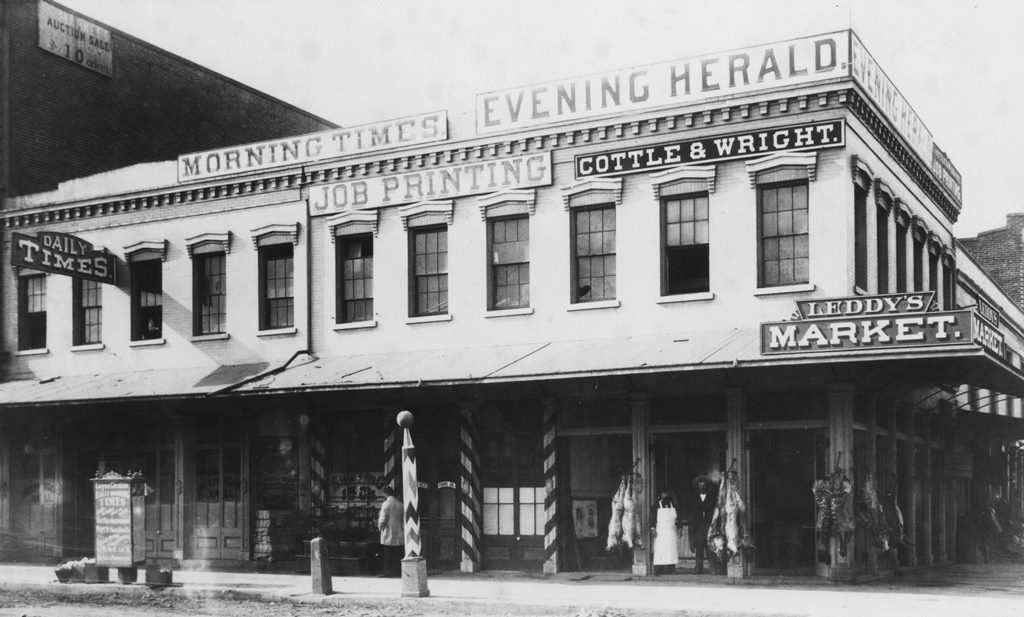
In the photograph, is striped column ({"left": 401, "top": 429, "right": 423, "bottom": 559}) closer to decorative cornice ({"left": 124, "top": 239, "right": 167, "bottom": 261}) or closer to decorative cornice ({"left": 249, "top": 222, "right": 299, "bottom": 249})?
decorative cornice ({"left": 249, "top": 222, "right": 299, "bottom": 249})

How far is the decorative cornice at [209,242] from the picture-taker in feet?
87.7

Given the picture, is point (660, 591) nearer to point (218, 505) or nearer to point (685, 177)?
point (685, 177)

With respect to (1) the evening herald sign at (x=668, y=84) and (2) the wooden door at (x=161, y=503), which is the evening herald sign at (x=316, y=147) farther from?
(2) the wooden door at (x=161, y=503)

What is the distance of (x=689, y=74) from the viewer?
2169 centimetres

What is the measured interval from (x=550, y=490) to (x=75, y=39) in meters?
18.9

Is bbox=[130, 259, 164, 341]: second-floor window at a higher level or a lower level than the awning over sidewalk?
higher

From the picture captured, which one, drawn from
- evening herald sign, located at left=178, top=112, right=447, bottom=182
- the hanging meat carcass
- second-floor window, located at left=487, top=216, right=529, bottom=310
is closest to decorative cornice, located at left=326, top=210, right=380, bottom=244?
evening herald sign, located at left=178, top=112, right=447, bottom=182

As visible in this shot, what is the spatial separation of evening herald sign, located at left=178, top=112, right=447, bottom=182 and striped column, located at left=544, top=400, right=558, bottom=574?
5898 millimetres

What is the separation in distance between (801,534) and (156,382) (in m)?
13.8

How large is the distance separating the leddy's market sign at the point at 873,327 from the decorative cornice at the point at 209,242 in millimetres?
12721

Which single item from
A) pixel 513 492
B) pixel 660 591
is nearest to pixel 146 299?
pixel 513 492

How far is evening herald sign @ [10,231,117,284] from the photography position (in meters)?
26.1

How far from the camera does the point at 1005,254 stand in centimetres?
4466

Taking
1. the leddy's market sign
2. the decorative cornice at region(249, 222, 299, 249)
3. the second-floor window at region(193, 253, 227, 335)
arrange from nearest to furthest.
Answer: the leddy's market sign, the decorative cornice at region(249, 222, 299, 249), the second-floor window at region(193, 253, 227, 335)
